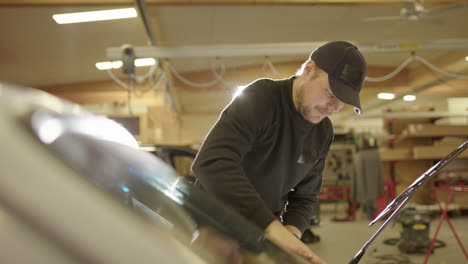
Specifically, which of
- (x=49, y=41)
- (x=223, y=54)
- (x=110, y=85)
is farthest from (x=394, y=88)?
(x=49, y=41)

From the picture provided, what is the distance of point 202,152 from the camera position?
1371 millimetres

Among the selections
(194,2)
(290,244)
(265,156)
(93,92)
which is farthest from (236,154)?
(93,92)

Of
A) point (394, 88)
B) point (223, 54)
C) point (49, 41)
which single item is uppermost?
point (49, 41)

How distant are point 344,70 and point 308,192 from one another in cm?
65

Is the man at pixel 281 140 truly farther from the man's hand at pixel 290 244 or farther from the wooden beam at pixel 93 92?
the wooden beam at pixel 93 92

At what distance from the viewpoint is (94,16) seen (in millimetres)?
5312

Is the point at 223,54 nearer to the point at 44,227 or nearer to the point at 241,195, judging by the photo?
the point at 241,195

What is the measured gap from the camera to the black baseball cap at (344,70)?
4.61ft

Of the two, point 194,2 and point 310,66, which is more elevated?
point 194,2

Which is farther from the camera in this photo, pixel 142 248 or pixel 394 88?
pixel 394 88

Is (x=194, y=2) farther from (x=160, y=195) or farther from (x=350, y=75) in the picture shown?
(x=160, y=195)

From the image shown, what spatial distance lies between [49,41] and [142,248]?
6.40 metres

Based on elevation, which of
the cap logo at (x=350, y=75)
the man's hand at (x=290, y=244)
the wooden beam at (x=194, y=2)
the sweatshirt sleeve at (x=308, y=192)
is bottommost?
the sweatshirt sleeve at (x=308, y=192)

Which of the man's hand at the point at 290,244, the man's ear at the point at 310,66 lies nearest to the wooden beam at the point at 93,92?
the man's ear at the point at 310,66
